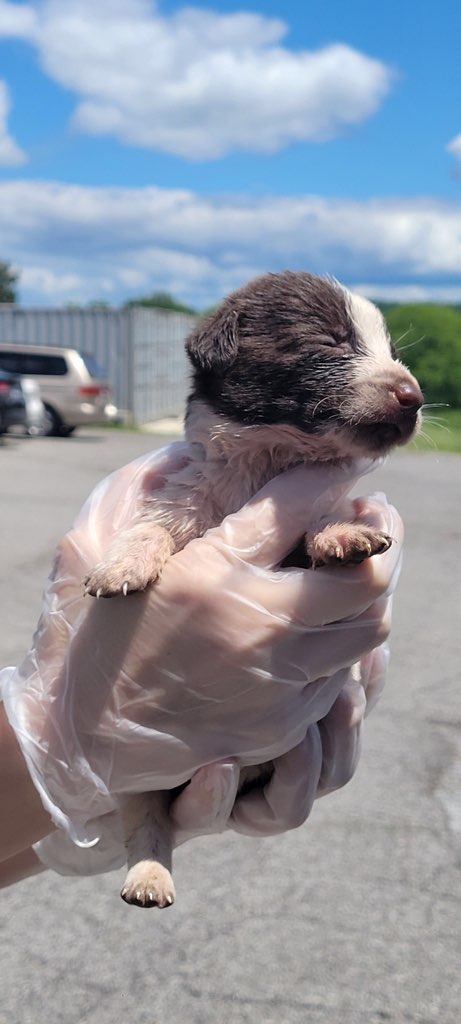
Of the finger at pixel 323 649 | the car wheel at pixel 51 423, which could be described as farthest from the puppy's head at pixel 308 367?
the car wheel at pixel 51 423

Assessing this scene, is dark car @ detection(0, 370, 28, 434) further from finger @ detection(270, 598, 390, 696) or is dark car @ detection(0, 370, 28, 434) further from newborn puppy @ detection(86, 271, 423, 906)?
finger @ detection(270, 598, 390, 696)

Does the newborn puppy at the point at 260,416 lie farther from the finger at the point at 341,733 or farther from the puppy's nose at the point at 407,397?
the finger at the point at 341,733

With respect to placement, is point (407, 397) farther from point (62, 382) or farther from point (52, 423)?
point (52, 423)

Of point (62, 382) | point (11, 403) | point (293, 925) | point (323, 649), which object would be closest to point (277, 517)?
point (323, 649)

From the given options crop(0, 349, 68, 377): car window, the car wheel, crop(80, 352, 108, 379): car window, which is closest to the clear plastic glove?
the car wheel

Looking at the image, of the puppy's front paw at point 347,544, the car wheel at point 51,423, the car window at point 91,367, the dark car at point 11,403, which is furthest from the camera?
the car window at point 91,367

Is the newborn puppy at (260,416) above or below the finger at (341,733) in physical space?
above

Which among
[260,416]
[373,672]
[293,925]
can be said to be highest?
[260,416]
